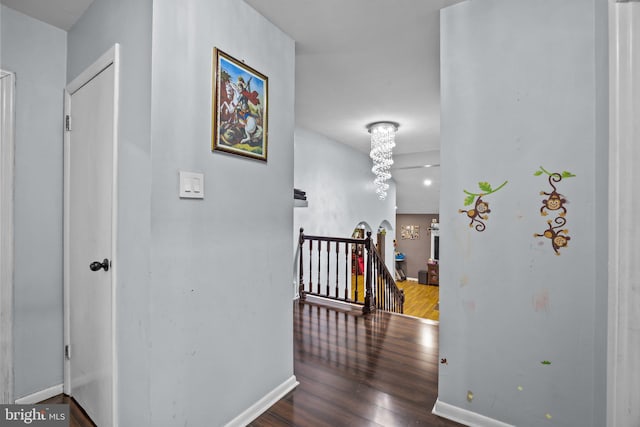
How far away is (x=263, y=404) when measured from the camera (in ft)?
5.87

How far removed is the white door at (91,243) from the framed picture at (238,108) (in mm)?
495

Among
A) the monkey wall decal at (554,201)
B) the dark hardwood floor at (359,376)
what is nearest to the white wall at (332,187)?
the dark hardwood floor at (359,376)

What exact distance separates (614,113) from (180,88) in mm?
1525

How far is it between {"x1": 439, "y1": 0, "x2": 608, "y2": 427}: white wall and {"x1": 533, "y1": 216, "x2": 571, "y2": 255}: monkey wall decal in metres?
0.02

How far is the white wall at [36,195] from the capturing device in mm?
1782

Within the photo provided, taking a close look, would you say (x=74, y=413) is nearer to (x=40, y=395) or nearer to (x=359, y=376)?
(x=40, y=395)

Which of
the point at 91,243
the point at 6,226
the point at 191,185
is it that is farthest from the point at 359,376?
the point at 6,226

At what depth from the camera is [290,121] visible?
203 cm

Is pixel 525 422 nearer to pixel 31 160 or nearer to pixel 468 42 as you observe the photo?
pixel 468 42

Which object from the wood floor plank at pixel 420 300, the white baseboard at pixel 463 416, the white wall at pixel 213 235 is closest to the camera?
the white wall at pixel 213 235

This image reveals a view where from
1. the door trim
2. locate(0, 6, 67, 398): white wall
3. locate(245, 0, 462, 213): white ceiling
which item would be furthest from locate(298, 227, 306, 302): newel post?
the door trim

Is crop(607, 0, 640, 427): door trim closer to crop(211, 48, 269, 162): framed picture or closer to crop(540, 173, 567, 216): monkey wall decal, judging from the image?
crop(540, 173, 567, 216): monkey wall decal

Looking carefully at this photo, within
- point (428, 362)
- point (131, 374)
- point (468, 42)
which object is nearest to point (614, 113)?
point (468, 42)

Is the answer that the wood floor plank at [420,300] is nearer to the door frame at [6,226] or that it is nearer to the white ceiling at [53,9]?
the door frame at [6,226]
